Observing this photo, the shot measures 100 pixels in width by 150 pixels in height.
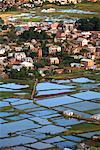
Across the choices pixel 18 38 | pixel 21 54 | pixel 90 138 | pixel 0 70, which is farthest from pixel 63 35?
pixel 90 138

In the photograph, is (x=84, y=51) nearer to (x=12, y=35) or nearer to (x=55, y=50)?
(x=55, y=50)

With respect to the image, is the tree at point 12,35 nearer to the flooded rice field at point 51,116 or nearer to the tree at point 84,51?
the tree at point 84,51

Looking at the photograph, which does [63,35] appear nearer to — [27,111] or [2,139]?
[27,111]

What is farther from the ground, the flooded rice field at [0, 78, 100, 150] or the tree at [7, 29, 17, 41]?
the flooded rice field at [0, 78, 100, 150]

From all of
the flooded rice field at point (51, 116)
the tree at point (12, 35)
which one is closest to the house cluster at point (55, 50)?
the tree at point (12, 35)

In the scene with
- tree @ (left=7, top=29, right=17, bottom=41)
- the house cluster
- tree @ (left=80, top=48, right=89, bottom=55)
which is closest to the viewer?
the house cluster

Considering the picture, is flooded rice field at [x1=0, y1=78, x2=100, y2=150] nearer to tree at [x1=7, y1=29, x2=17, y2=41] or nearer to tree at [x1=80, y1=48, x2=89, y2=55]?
tree at [x1=80, y1=48, x2=89, y2=55]

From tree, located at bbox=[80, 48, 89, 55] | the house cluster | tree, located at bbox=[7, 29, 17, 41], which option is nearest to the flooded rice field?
the house cluster
